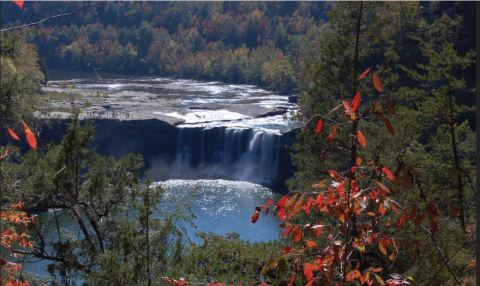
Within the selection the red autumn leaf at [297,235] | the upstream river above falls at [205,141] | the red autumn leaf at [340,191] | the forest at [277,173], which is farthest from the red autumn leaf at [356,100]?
the upstream river above falls at [205,141]

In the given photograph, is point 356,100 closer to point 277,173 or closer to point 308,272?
point 308,272

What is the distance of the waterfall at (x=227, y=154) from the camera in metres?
28.9

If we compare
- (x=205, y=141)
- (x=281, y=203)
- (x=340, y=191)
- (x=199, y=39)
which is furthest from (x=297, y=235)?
(x=199, y=39)

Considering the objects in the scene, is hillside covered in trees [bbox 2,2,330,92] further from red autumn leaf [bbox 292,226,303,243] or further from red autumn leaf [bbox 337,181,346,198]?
red autumn leaf [bbox 292,226,303,243]

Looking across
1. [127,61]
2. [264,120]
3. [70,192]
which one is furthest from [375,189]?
[127,61]

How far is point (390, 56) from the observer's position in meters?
10.9

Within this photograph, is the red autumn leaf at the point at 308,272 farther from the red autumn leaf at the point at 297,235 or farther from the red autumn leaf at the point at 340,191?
the red autumn leaf at the point at 340,191

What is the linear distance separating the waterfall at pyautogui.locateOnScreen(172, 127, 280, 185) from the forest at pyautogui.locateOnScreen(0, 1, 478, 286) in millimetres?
69

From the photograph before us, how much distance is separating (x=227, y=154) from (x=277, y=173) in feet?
10.3

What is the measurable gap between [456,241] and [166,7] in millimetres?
64406

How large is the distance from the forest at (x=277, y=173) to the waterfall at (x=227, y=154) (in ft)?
0.23

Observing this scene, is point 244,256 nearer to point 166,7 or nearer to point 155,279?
point 155,279

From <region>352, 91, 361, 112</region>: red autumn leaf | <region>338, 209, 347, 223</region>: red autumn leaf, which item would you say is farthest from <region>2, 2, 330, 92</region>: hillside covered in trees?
<region>352, 91, 361, 112</region>: red autumn leaf

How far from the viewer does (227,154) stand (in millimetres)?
30578
